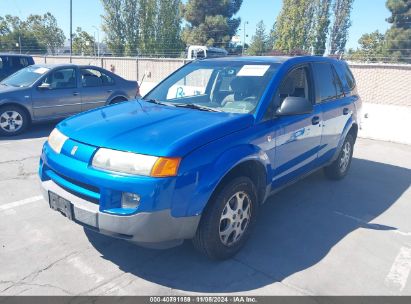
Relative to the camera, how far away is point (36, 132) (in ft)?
26.9

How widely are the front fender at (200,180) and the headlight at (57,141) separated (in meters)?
1.17

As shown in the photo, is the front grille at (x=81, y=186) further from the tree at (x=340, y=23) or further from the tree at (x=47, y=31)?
the tree at (x=47, y=31)

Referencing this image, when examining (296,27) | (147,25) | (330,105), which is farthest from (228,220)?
(147,25)

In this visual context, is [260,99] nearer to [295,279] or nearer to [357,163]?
[295,279]

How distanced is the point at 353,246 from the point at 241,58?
245 centimetres

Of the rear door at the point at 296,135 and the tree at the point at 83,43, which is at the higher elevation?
the tree at the point at 83,43

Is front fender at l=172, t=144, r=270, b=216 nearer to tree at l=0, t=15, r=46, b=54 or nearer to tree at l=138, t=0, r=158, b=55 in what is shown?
tree at l=138, t=0, r=158, b=55

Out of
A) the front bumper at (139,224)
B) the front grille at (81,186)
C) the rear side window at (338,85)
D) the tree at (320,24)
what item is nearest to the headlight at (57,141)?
the front grille at (81,186)

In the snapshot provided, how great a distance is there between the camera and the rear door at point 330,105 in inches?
178

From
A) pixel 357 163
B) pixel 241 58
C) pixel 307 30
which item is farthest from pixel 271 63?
pixel 307 30

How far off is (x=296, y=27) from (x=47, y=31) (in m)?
35.9

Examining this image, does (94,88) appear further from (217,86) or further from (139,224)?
(139,224)

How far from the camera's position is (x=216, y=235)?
9.95 feet

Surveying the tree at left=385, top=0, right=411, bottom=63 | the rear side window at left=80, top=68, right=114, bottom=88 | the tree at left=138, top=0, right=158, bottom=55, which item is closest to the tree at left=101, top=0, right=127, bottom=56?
the tree at left=138, top=0, right=158, bottom=55
